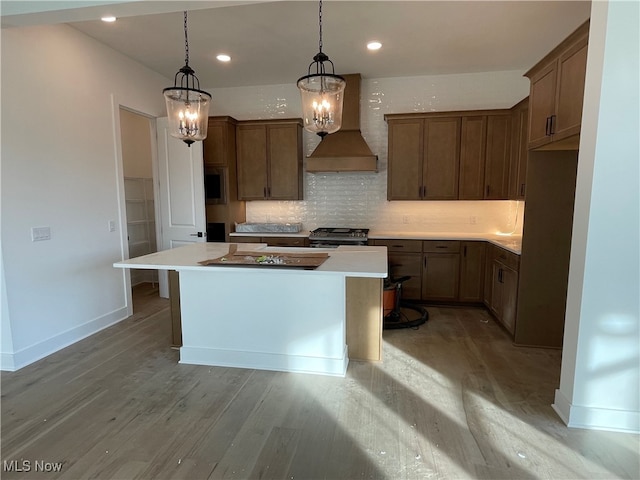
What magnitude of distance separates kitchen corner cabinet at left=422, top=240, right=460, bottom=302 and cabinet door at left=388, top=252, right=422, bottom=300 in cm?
7

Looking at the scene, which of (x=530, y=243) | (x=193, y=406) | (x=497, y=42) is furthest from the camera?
(x=497, y=42)

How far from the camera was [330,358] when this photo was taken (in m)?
2.67

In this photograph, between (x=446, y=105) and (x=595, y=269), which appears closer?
(x=595, y=269)

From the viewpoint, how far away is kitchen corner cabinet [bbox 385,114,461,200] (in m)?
4.38

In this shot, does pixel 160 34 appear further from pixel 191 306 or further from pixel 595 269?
pixel 595 269

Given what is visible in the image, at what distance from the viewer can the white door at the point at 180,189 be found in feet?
14.3

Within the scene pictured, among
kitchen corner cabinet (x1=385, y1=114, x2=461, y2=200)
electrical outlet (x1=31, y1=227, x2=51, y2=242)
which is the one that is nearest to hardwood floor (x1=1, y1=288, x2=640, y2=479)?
electrical outlet (x1=31, y1=227, x2=51, y2=242)

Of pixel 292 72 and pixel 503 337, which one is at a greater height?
pixel 292 72

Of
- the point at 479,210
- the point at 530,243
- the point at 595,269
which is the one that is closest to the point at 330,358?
the point at 595,269

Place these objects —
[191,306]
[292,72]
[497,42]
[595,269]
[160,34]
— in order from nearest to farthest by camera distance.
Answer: [595,269]
[191,306]
[160,34]
[497,42]
[292,72]

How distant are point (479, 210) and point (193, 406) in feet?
13.2

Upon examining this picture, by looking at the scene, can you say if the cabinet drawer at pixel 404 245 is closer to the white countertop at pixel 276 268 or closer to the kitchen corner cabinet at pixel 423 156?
the kitchen corner cabinet at pixel 423 156

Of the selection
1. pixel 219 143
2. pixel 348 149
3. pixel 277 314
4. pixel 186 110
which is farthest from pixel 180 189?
pixel 277 314

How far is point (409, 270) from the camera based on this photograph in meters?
4.39
